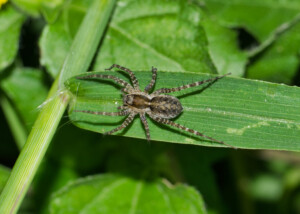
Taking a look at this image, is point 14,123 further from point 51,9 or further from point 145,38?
point 145,38

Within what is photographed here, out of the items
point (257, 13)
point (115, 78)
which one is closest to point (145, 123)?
point (115, 78)

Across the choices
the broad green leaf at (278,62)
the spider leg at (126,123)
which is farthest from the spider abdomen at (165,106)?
the broad green leaf at (278,62)

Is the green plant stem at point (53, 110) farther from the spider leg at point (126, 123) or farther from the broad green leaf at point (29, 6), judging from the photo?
the broad green leaf at point (29, 6)

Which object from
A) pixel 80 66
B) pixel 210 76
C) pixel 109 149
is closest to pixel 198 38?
pixel 210 76

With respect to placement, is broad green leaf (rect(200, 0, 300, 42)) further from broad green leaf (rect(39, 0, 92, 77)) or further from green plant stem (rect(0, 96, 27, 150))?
green plant stem (rect(0, 96, 27, 150))

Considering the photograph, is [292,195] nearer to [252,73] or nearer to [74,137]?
[252,73]
